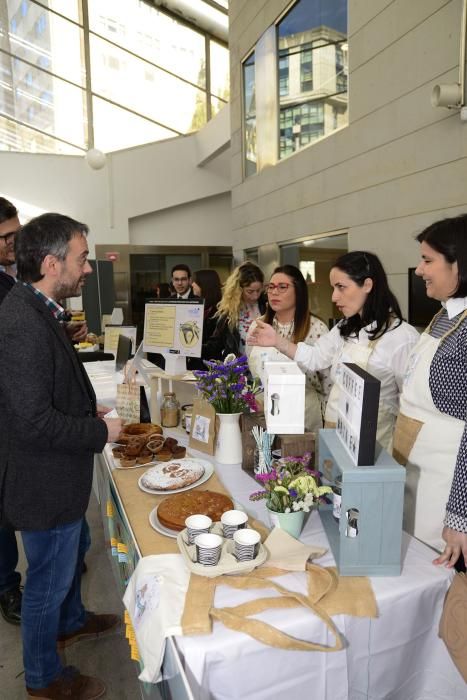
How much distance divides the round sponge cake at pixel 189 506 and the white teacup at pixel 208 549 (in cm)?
17

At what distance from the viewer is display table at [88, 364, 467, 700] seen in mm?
937

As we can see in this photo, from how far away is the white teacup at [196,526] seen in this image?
45.9 inches

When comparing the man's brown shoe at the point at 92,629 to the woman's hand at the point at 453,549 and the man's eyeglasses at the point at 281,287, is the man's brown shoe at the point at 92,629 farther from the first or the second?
the man's eyeglasses at the point at 281,287

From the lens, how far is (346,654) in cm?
101

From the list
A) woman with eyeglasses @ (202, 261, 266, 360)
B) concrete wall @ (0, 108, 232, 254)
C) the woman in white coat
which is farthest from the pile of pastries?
concrete wall @ (0, 108, 232, 254)

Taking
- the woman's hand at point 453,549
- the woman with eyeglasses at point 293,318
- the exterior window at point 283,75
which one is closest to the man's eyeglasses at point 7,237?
the woman with eyeglasses at point 293,318

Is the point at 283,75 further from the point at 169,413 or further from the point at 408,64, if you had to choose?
the point at 169,413

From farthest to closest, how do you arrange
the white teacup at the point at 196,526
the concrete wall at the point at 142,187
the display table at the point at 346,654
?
1. the concrete wall at the point at 142,187
2. the white teacup at the point at 196,526
3. the display table at the point at 346,654

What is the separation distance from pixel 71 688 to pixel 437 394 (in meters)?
1.52

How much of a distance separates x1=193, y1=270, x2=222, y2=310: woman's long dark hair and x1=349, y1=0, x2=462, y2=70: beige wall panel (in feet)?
7.14

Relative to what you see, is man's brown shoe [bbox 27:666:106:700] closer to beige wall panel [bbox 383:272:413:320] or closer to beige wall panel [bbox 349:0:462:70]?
beige wall panel [bbox 383:272:413:320]

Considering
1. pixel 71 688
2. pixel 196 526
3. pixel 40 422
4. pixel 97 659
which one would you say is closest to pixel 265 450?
pixel 196 526

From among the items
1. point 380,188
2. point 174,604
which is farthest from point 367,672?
point 380,188

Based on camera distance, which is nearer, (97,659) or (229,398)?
(229,398)
